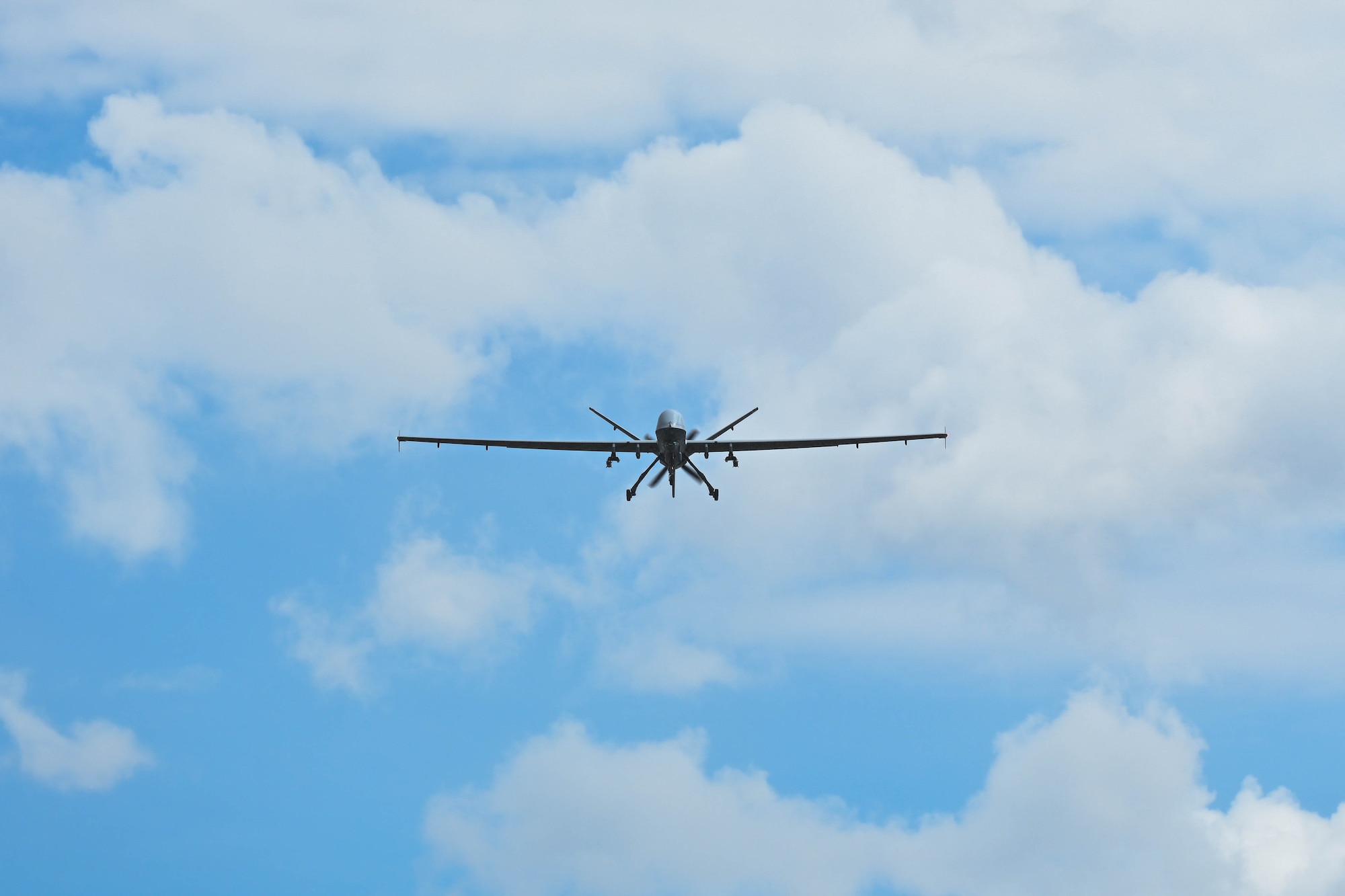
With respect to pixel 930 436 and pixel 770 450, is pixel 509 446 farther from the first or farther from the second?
pixel 930 436

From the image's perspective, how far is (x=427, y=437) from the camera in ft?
373

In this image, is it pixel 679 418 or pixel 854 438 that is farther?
pixel 854 438

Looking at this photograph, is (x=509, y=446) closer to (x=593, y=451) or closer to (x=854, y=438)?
(x=593, y=451)

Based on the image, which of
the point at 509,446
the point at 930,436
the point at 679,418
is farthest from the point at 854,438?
the point at 509,446

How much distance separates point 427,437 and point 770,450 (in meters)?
26.2

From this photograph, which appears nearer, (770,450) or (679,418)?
(679,418)

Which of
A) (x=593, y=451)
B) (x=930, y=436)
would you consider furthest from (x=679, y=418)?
(x=930, y=436)

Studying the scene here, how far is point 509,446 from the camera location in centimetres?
11469

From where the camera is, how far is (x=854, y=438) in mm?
111750

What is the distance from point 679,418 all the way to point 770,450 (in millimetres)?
12860

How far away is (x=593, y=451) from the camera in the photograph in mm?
111938

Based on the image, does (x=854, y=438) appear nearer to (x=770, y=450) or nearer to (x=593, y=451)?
(x=770, y=450)

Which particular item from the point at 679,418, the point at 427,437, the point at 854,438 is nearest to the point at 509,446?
the point at 427,437

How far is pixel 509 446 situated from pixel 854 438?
2632 centimetres
